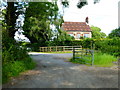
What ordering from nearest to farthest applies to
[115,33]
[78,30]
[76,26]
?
[78,30] → [76,26] → [115,33]

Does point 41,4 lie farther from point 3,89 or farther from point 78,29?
point 78,29

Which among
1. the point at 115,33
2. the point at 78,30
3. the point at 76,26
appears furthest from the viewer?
the point at 115,33

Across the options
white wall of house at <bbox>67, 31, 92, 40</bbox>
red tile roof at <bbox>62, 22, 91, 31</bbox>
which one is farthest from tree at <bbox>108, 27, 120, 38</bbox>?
red tile roof at <bbox>62, 22, 91, 31</bbox>

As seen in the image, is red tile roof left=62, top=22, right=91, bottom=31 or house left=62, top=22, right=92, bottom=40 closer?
house left=62, top=22, right=92, bottom=40

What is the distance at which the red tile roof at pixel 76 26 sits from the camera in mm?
43412

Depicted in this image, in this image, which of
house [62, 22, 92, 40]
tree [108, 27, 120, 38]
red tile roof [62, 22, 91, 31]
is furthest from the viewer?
tree [108, 27, 120, 38]

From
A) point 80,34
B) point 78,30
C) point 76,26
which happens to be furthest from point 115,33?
point 76,26

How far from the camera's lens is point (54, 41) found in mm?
30016

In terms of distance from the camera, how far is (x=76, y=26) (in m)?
44.9

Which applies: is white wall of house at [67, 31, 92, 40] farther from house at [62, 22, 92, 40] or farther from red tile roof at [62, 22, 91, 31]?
red tile roof at [62, 22, 91, 31]

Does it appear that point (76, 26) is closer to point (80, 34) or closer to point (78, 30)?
point (78, 30)

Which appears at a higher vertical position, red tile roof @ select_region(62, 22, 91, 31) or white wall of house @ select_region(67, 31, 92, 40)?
red tile roof @ select_region(62, 22, 91, 31)

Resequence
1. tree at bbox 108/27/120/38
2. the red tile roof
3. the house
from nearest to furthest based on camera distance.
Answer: the house, the red tile roof, tree at bbox 108/27/120/38

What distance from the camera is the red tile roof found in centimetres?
4341
